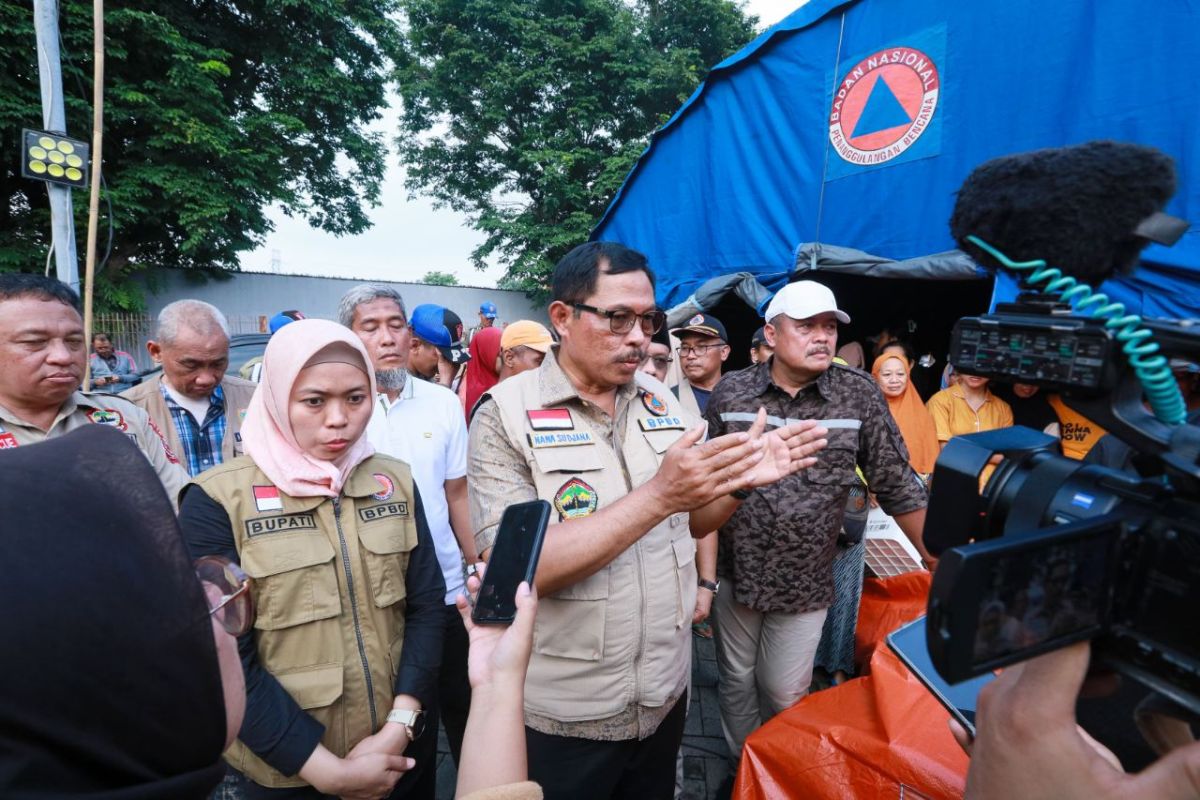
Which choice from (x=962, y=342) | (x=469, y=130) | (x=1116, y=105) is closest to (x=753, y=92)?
(x=1116, y=105)

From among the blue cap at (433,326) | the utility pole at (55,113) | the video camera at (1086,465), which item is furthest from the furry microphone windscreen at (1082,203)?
the utility pole at (55,113)

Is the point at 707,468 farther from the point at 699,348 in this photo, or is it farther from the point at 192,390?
the point at 699,348

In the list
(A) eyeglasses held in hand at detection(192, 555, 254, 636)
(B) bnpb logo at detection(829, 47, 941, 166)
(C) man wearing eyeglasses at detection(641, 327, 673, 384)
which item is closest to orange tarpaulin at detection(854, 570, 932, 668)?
(C) man wearing eyeglasses at detection(641, 327, 673, 384)

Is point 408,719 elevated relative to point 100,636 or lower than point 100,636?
lower

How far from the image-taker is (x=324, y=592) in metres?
1.59

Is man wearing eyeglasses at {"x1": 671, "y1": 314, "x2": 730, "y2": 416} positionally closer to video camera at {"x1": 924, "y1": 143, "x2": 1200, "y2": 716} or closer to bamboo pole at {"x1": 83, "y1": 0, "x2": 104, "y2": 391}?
video camera at {"x1": 924, "y1": 143, "x2": 1200, "y2": 716}

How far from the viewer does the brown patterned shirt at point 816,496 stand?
2.59 meters

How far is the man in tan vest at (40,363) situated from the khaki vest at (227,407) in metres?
0.58

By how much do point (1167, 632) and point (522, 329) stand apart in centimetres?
406

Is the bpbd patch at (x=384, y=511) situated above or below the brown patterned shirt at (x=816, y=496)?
above

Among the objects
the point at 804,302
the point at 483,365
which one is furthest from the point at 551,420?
the point at 483,365

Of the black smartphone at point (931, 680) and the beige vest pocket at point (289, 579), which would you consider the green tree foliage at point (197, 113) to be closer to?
the beige vest pocket at point (289, 579)

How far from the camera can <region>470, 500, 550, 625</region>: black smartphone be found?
1.19 m

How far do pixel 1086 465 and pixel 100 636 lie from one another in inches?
50.7
